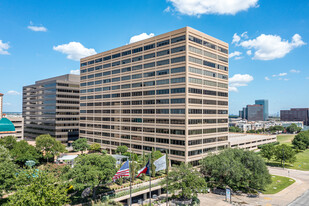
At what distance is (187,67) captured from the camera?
6900 cm

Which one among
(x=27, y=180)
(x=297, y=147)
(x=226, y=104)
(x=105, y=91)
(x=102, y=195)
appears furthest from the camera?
(x=297, y=147)

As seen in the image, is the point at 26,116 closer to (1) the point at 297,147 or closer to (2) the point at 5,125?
(2) the point at 5,125

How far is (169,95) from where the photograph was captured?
241ft

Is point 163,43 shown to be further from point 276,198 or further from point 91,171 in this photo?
point 276,198

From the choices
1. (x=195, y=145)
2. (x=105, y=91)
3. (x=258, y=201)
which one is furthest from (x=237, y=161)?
(x=105, y=91)

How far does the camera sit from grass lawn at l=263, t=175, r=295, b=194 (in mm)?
57031

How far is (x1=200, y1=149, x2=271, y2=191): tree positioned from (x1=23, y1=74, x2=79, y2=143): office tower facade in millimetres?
85231

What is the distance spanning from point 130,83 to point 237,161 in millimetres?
50518

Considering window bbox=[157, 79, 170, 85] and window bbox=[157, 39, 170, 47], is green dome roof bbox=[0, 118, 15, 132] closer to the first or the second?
window bbox=[157, 79, 170, 85]

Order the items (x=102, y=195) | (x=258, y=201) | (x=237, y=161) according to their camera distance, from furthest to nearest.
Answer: (x=237, y=161)
(x=258, y=201)
(x=102, y=195)

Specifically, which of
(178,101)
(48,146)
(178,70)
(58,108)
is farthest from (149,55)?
(58,108)

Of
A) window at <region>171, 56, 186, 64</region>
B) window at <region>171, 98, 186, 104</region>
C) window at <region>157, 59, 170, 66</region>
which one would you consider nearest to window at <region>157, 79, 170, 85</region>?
window at <region>157, 59, 170, 66</region>

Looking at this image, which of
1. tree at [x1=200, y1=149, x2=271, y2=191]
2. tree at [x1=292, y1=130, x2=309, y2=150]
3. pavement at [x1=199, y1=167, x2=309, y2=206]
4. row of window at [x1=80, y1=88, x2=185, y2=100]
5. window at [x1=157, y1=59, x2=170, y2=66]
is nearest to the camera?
pavement at [x1=199, y1=167, x2=309, y2=206]

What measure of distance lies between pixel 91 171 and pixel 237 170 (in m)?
33.8
